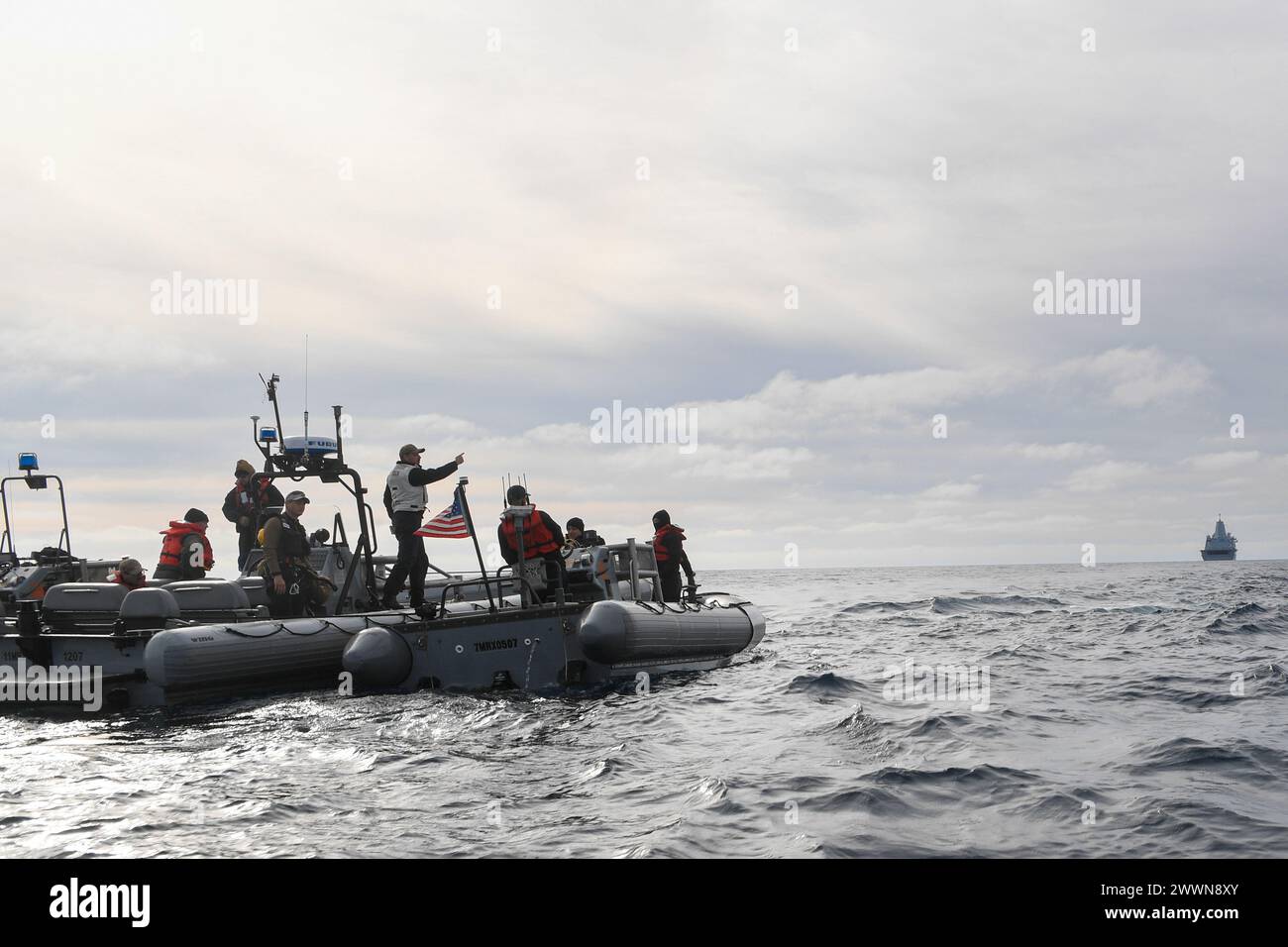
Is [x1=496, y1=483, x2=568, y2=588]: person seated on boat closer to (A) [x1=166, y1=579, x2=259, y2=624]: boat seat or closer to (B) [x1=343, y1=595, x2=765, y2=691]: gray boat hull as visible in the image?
(B) [x1=343, y1=595, x2=765, y2=691]: gray boat hull

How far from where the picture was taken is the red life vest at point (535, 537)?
13266 millimetres

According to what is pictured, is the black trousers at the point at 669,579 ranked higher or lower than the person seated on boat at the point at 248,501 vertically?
lower

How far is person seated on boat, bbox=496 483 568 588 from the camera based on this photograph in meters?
13.2

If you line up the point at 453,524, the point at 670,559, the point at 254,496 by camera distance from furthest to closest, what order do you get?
the point at 670,559 → the point at 254,496 → the point at 453,524

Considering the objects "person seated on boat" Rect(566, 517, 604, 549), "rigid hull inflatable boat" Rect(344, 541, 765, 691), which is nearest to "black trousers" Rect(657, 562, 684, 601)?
"person seated on boat" Rect(566, 517, 604, 549)

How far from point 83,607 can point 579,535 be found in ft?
21.2

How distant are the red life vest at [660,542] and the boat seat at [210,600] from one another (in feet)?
18.8

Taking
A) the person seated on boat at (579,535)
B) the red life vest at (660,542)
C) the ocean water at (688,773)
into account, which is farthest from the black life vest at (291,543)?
the red life vest at (660,542)

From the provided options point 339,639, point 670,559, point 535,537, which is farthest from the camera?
point 670,559

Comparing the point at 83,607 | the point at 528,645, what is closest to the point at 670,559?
the point at 528,645

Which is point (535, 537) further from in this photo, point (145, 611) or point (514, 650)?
point (145, 611)

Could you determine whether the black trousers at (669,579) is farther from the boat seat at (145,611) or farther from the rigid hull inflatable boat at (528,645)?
the boat seat at (145,611)

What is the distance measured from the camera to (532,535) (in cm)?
1333

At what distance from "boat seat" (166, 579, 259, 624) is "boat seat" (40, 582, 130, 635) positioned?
0.65 m
